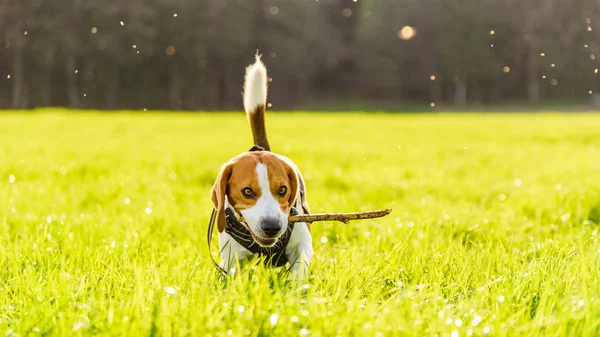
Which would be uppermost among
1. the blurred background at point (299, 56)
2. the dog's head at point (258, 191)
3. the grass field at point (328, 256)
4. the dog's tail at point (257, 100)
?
the blurred background at point (299, 56)

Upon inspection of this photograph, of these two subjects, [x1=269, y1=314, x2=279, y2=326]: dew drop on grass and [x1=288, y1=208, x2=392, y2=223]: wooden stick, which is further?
[x1=288, y1=208, x2=392, y2=223]: wooden stick

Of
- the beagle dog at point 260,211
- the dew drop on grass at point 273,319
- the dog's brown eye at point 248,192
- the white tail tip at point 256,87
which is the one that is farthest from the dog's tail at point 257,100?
the dew drop on grass at point 273,319

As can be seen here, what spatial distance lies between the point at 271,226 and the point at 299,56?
54.7 m

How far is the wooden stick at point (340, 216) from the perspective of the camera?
3.00 metres

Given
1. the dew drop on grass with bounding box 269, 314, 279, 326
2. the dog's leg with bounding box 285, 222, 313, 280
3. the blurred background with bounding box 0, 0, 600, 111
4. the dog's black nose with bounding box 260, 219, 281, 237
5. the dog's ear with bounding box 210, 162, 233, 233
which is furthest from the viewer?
the blurred background with bounding box 0, 0, 600, 111

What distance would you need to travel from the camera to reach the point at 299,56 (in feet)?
186

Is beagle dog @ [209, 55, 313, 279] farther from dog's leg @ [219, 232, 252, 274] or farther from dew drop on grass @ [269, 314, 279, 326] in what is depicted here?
dew drop on grass @ [269, 314, 279, 326]

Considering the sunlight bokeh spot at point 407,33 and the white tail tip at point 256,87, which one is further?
the sunlight bokeh spot at point 407,33

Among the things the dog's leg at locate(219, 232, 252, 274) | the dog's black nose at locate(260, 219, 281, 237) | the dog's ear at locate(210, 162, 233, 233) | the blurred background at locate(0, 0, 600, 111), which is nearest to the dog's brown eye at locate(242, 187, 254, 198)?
the dog's ear at locate(210, 162, 233, 233)

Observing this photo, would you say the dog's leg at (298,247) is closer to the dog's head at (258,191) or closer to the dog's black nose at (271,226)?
the dog's head at (258,191)

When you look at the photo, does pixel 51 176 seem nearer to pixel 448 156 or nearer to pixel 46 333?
pixel 46 333

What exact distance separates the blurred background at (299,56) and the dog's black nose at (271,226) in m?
46.9

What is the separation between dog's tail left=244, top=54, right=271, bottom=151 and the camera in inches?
164

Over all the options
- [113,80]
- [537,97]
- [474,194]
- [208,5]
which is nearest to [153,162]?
[474,194]
